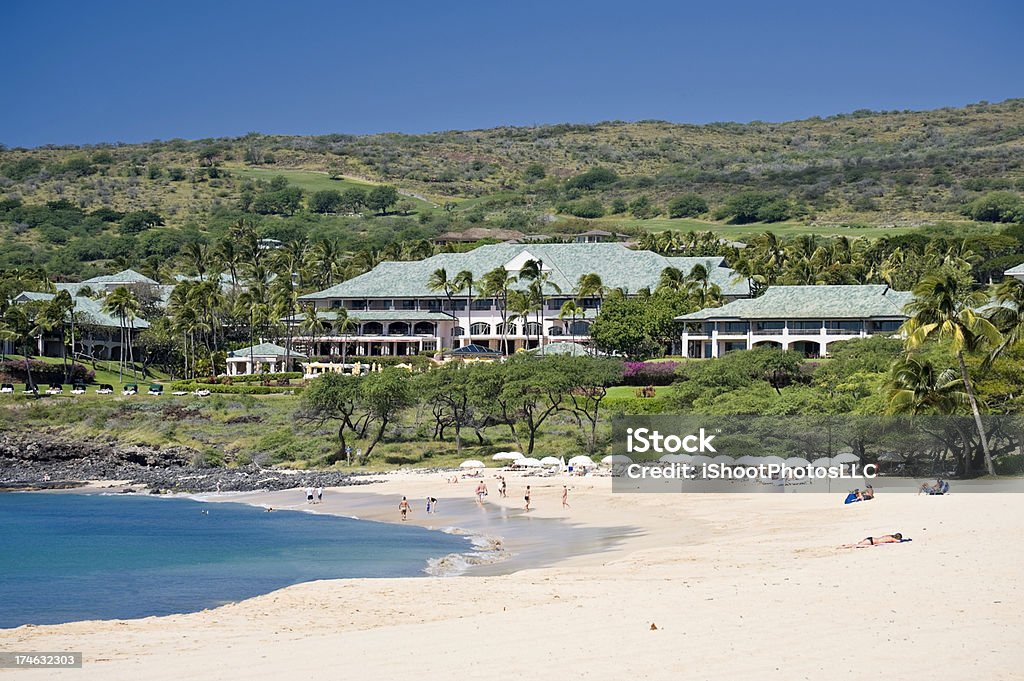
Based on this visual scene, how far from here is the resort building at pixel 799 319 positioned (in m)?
84.1

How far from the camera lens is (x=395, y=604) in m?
26.3

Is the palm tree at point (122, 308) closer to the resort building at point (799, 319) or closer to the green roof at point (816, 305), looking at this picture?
the green roof at point (816, 305)

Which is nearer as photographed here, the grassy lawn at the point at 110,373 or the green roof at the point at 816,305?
the green roof at the point at 816,305

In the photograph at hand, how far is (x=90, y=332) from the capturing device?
100 metres

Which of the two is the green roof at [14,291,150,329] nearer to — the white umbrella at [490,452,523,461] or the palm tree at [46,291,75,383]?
the palm tree at [46,291,75,383]

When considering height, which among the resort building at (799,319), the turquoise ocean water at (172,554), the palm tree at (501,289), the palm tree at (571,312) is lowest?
the turquoise ocean water at (172,554)

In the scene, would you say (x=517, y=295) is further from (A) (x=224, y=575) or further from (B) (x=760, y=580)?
(B) (x=760, y=580)

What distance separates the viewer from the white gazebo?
306 feet

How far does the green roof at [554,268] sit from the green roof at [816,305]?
15141mm

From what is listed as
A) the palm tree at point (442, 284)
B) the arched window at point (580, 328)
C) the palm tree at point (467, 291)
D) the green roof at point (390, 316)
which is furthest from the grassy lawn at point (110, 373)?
the arched window at point (580, 328)

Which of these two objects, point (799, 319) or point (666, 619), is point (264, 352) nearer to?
point (799, 319)

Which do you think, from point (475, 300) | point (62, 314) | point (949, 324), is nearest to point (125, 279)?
point (62, 314)

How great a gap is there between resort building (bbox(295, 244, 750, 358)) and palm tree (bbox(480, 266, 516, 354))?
55cm

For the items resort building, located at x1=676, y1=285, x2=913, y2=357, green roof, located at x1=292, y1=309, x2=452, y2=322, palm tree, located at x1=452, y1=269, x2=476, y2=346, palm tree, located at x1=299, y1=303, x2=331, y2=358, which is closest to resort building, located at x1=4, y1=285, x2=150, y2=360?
palm tree, located at x1=299, y1=303, x2=331, y2=358
